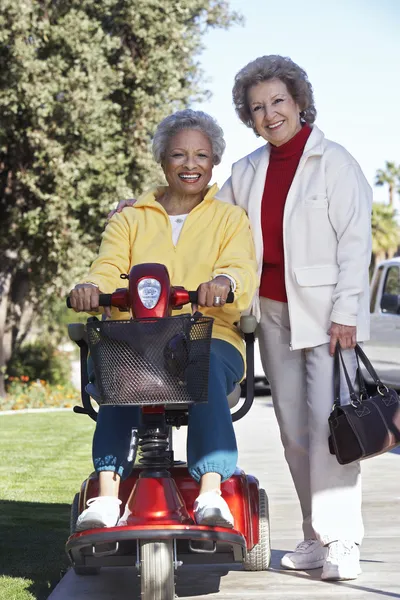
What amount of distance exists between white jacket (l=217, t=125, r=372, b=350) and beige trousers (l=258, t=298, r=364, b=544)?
0.14 m

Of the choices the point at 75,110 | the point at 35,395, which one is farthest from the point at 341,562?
the point at 35,395

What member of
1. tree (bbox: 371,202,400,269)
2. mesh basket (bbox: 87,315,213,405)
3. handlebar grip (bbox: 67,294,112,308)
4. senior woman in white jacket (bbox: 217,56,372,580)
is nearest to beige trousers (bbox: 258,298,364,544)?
senior woman in white jacket (bbox: 217,56,372,580)

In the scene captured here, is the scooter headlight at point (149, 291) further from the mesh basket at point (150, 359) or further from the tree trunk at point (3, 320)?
the tree trunk at point (3, 320)

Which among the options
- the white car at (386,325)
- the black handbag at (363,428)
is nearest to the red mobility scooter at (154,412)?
the black handbag at (363,428)

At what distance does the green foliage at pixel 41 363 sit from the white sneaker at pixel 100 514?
17.6 metres

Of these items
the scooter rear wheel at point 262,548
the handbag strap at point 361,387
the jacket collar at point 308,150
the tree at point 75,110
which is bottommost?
the scooter rear wheel at point 262,548

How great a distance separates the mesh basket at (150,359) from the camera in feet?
13.0

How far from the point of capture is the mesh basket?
397cm

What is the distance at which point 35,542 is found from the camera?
613cm

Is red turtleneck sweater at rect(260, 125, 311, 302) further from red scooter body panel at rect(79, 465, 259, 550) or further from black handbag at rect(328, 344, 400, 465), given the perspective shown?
red scooter body panel at rect(79, 465, 259, 550)

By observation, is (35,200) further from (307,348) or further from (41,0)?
(307,348)

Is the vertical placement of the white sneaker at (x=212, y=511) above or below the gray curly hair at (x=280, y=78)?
below

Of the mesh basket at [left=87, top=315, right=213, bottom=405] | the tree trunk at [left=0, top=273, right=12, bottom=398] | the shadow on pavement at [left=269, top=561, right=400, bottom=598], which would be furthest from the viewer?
the tree trunk at [left=0, top=273, right=12, bottom=398]

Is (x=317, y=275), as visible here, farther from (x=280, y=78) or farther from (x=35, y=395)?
(x=35, y=395)
